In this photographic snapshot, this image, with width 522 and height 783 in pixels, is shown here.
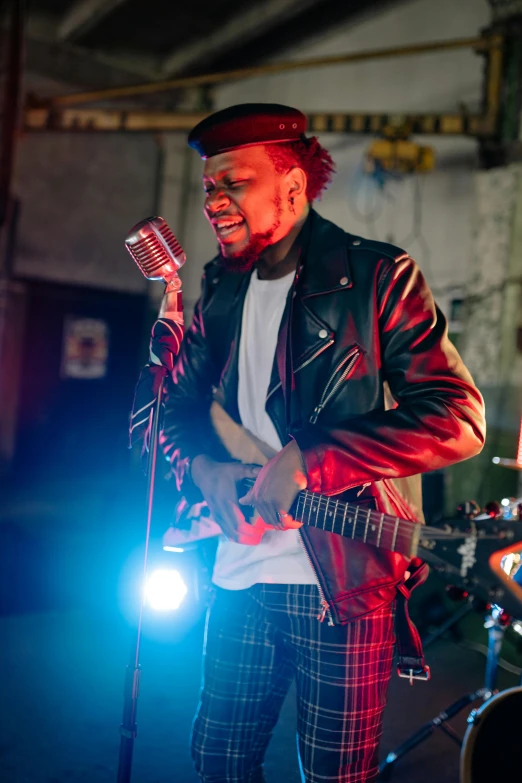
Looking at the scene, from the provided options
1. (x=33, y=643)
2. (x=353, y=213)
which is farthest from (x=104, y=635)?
(x=353, y=213)

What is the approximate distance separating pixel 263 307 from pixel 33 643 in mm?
3497

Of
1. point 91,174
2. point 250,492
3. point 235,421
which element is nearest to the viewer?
point 250,492

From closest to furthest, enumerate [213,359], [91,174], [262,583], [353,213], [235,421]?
1. [262,583]
2. [235,421]
3. [213,359]
4. [353,213]
5. [91,174]

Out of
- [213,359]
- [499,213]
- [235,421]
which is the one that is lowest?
[235,421]

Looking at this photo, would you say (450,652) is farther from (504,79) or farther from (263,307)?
(504,79)

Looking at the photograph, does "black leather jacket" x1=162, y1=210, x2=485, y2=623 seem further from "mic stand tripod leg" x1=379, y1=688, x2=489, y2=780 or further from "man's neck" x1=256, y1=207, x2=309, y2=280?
"mic stand tripod leg" x1=379, y1=688, x2=489, y2=780

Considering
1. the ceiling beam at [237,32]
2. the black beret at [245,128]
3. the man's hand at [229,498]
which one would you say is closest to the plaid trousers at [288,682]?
the man's hand at [229,498]

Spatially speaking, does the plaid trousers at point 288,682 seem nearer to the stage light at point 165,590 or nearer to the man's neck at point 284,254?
the man's neck at point 284,254

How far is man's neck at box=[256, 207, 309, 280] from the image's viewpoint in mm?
1938

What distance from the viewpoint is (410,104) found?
7176mm

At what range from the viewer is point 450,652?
200 inches

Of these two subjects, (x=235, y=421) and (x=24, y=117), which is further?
(x=24, y=117)

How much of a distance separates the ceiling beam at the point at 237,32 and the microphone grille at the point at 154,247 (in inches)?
296

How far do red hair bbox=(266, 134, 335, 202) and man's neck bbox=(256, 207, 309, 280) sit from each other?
87 millimetres
